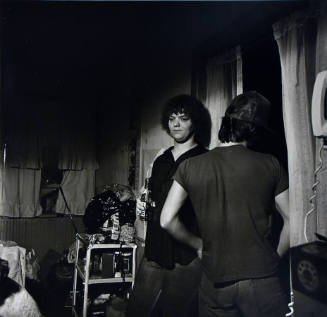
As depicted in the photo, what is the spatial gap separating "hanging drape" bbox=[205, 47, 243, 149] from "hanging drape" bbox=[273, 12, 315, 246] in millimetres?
358

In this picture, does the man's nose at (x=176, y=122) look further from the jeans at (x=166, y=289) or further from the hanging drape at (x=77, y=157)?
the hanging drape at (x=77, y=157)

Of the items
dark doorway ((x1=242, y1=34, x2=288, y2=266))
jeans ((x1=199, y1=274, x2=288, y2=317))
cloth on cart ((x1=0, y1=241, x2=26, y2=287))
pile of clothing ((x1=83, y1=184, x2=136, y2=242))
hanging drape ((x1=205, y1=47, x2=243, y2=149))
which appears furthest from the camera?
pile of clothing ((x1=83, y1=184, x2=136, y2=242))

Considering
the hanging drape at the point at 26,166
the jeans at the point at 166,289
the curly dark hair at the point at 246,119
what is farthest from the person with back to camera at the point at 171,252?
the hanging drape at the point at 26,166

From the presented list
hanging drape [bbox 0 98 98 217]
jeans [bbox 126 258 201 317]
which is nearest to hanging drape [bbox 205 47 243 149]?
jeans [bbox 126 258 201 317]

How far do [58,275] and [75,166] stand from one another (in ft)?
3.31

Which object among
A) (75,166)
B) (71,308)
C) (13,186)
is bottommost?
(71,308)

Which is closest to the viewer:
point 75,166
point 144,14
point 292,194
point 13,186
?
point 292,194

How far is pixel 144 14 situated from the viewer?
6.16ft

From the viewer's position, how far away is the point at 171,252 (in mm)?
1699

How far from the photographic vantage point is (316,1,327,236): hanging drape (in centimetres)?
120

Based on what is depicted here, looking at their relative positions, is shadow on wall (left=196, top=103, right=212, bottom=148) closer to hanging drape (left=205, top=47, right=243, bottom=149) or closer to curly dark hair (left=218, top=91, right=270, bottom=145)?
hanging drape (left=205, top=47, right=243, bottom=149)

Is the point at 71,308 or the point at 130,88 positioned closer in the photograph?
the point at 71,308

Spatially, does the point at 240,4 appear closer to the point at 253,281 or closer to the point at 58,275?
the point at 253,281

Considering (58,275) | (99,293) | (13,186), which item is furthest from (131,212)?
(13,186)
